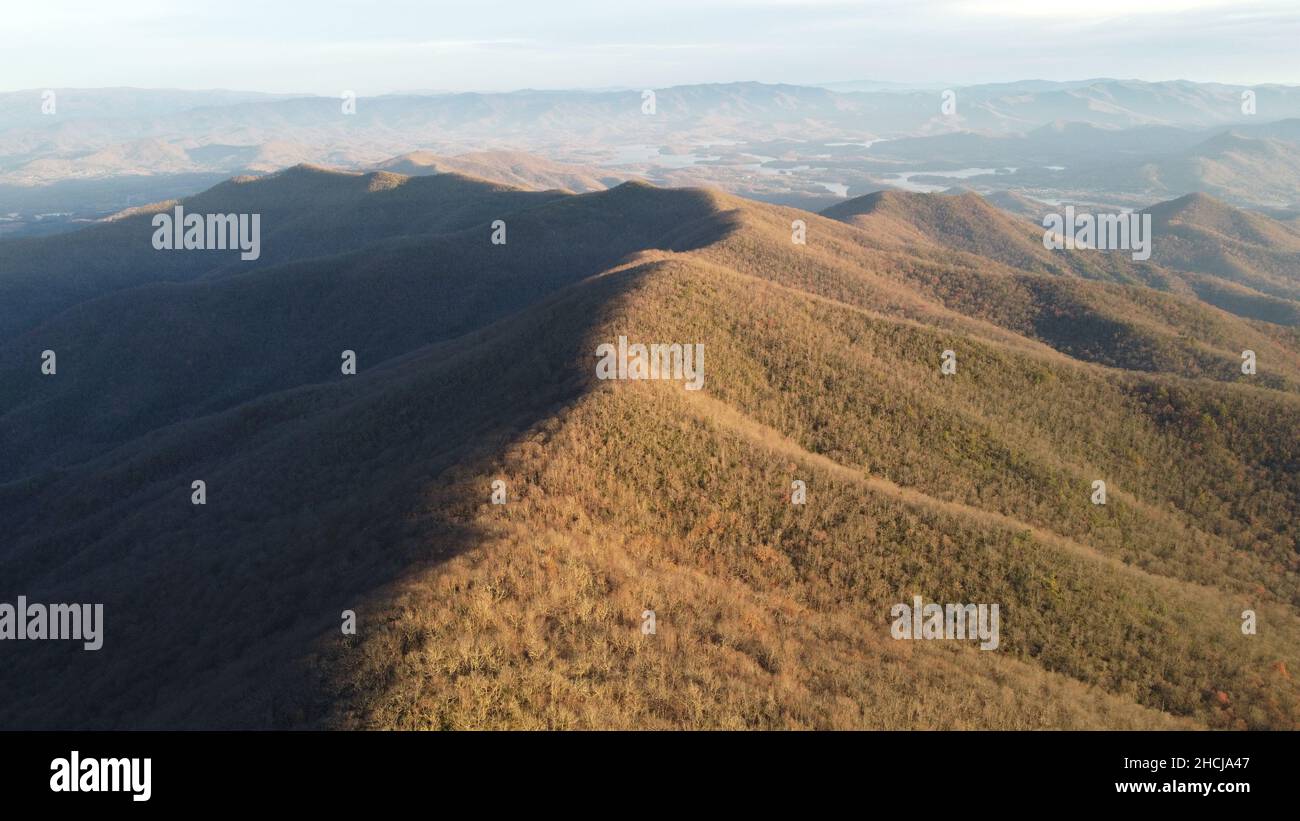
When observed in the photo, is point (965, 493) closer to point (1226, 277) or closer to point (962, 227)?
point (962, 227)

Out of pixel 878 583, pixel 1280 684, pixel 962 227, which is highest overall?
pixel 962 227

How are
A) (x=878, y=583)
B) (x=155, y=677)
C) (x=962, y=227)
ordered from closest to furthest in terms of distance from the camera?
(x=155, y=677)
(x=878, y=583)
(x=962, y=227)

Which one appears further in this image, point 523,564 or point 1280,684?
point 1280,684

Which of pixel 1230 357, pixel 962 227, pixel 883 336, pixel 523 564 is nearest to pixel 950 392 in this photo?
pixel 883 336

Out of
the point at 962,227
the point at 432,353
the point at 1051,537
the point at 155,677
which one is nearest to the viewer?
the point at 155,677

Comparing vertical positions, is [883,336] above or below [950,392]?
above

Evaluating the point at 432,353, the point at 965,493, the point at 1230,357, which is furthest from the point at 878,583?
the point at 1230,357
